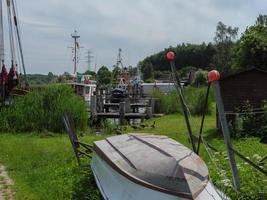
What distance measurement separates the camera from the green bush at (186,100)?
24.3 m

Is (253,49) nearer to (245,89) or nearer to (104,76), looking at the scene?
(245,89)

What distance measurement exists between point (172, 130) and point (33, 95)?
18.1 ft

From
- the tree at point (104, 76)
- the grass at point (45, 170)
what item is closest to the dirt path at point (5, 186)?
the grass at point (45, 170)

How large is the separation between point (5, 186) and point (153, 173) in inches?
157

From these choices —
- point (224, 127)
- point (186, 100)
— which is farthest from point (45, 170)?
point (186, 100)

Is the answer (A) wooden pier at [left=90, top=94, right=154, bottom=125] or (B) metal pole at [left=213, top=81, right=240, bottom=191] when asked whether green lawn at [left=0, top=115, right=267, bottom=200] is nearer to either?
(B) metal pole at [left=213, top=81, right=240, bottom=191]

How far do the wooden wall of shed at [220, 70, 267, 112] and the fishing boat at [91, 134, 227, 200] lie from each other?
8.66 metres

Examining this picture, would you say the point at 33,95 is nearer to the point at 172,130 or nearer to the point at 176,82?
the point at 172,130

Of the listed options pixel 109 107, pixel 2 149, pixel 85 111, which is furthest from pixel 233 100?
pixel 109 107

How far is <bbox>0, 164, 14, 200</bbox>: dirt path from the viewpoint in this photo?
313 inches

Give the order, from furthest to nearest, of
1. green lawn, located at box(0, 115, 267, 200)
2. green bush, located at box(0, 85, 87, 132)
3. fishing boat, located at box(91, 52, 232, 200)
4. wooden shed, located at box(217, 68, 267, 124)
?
1. green bush, located at box(0, 85, 87, 132)
2. wooden shed, located at box(217, 68, 267, 124)
3. green lawn, located at box(0, 115, 267, 200)
4. fishing boat, located at box(91, 52, 232, 200)

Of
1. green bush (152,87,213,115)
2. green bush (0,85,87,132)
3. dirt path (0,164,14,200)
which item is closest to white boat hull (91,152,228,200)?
dirt path (0,164,14,200)

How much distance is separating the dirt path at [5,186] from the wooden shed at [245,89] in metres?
8.20

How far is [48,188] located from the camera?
838 centimetres
